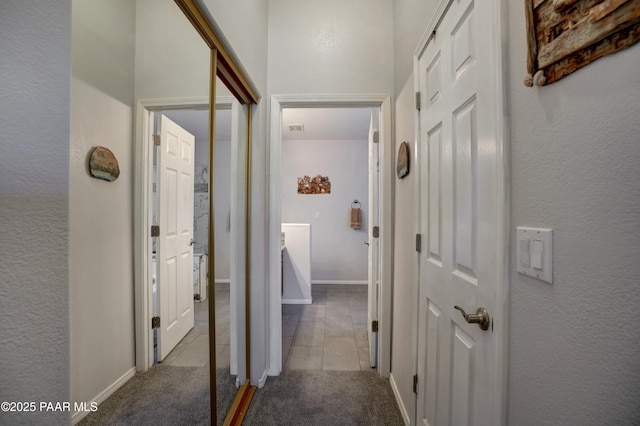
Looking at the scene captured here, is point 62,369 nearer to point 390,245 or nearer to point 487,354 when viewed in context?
point 487,354

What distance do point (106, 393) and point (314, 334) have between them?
2223 mm

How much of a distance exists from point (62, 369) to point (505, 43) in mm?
1203

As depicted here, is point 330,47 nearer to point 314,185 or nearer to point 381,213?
point 381,213

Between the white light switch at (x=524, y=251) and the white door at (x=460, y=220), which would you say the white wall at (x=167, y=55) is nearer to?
the white door at (x=460, y=220)

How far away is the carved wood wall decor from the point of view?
1.33 ft

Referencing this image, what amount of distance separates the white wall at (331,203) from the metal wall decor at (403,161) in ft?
9.46

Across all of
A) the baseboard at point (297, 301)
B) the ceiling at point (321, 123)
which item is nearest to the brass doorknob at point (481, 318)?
the ceiling at point (321, 123)

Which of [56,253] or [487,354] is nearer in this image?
[56,253]

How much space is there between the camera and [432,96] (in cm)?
121

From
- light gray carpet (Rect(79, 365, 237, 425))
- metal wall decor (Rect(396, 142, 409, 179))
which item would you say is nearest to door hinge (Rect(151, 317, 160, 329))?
light gray carpet (Rect(79, 365, 237, 425))

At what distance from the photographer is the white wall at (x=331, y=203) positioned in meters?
4.59

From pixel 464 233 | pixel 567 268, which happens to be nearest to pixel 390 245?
pixel 464 233

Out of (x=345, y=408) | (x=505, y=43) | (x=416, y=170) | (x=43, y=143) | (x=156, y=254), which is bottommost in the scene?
(x=345, y=408)

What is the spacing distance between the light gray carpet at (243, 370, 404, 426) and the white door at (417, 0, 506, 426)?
47cm
